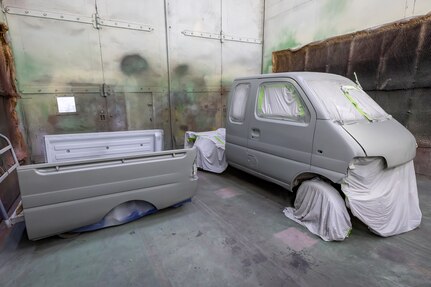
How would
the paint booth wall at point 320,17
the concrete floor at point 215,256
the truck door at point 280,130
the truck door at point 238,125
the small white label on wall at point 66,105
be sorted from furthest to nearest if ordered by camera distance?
the small white label on wall at point 66,105 → the paint booth wall at point 320,17 → the truck door at point 238,125 → the truck door at point 280,130 → the concrete floor at point 215,256

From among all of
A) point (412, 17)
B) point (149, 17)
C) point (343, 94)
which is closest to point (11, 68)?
point (149, 17)

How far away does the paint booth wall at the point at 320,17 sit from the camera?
396 centimetres

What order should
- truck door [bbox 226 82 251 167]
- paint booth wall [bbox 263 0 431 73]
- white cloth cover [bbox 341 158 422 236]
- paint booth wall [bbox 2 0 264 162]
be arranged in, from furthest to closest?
1. paint booth wall [bbox 2 0 264 162]
2. paint booth wall [bbox 263 0 431 73]
3. truck door [bbox 226 82 251 167]
4. white cloth cover [bbox 341 158 422 236]

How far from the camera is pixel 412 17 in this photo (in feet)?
12.3

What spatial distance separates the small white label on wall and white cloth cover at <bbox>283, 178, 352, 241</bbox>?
4520mm

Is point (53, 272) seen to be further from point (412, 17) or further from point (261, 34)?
point (261, 34)

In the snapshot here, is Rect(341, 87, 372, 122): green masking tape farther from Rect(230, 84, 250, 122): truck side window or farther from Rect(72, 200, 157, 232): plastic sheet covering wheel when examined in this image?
Rect(72, 200, 157, 232): plastic sheet covering wheel

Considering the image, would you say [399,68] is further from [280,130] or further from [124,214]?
[124,214]

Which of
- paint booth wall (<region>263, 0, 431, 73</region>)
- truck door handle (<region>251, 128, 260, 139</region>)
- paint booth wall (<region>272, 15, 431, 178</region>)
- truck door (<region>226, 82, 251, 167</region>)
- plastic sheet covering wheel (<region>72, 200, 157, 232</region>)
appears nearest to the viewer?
plastic sheet covering wheel (<region>72, 200, 157, 232</region>)

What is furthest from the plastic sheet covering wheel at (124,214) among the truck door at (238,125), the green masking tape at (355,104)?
the green masking tape at (355,104)

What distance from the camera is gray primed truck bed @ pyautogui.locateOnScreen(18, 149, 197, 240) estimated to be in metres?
1.93

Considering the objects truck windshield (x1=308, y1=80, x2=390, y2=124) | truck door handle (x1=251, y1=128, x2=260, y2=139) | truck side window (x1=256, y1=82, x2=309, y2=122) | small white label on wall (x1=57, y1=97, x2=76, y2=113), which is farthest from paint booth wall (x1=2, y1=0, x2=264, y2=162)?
truck windshield (x1=308, y1=80, x2=390, y2=124)

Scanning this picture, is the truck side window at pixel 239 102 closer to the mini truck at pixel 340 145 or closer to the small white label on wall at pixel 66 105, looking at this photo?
the mini truck at pixel 340 145

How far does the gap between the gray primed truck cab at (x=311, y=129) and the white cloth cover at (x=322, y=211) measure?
0.16 metres
